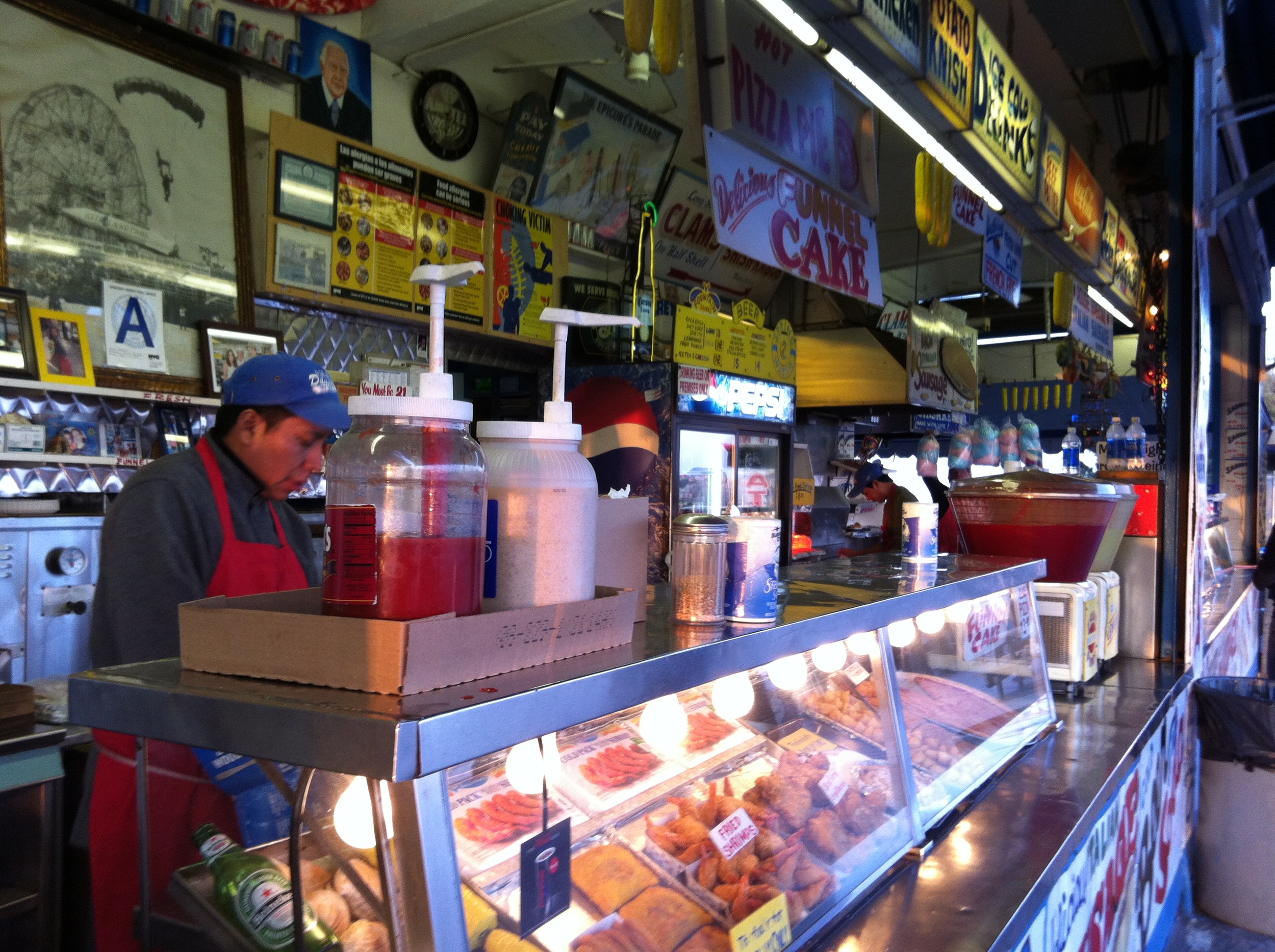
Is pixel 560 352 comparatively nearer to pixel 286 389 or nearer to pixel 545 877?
pixel 545 877

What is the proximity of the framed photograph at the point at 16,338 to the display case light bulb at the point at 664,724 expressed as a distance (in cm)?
311

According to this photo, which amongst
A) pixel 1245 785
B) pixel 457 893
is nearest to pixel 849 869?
pixel 457 893

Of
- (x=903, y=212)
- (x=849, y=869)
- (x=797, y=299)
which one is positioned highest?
(x=903, y=212)

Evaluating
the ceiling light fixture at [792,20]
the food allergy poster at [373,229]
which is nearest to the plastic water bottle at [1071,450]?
the food allergy poster at [373,229]

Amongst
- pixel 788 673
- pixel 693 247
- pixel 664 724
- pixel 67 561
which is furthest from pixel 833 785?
pixel 693 247

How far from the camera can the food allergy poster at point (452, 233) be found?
5016 mm

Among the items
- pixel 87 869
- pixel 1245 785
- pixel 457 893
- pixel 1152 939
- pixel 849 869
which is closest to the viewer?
pixel 457 893

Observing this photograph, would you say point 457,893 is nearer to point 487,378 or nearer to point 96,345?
point 96,345

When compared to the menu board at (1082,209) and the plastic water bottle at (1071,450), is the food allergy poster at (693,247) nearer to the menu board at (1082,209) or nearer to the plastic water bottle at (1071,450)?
the menu board at (1082,209)

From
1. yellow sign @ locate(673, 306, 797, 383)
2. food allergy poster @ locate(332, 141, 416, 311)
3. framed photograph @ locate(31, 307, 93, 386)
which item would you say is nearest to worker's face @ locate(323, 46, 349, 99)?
food allergy poster @ locate(332, 141, 416, 311)

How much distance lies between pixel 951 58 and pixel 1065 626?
192 cm

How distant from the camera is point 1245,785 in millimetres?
3725

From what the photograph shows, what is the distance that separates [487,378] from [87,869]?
3.94m

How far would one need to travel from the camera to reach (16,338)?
3.44m
